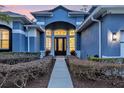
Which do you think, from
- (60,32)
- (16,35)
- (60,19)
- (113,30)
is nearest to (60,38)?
(60,32)

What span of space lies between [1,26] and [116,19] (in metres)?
10.5

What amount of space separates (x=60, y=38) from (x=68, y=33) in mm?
1151

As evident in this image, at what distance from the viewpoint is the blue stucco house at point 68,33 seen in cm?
1352

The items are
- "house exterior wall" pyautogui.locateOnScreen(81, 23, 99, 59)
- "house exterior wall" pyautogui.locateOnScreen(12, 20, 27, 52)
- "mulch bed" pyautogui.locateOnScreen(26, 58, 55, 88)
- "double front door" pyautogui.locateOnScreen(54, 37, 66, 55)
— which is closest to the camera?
"mulch bed" pyautogui.locateOnScreen(26, 58, 55, 88)

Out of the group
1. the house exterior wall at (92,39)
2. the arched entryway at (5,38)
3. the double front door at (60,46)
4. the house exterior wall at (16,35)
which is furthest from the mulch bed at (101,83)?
the double front door at (60,46)

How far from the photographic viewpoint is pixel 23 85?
936 centimetres

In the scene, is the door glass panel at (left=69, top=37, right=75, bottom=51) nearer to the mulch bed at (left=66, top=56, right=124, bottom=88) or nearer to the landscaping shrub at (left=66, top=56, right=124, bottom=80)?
the mulch bed at (left=66, top=56, right=124, bottom=88)

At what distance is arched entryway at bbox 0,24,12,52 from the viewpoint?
2086cm

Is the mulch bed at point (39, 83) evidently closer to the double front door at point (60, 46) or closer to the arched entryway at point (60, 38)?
the arched entryway at point (60, 38)

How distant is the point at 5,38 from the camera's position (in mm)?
21156

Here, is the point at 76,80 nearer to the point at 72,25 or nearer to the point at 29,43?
the point at 29,43

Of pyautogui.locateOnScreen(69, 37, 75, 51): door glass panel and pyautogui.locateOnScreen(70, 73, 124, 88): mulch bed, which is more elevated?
pyautogui.locateOnScreen(69, 37, 75, 51): door glass panel

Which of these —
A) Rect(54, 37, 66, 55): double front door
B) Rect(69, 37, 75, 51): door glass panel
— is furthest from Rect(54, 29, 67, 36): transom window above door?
Rect(69, 37, 75, 51): door glass panel

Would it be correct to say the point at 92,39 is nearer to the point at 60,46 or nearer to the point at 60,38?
the point at 60,38
